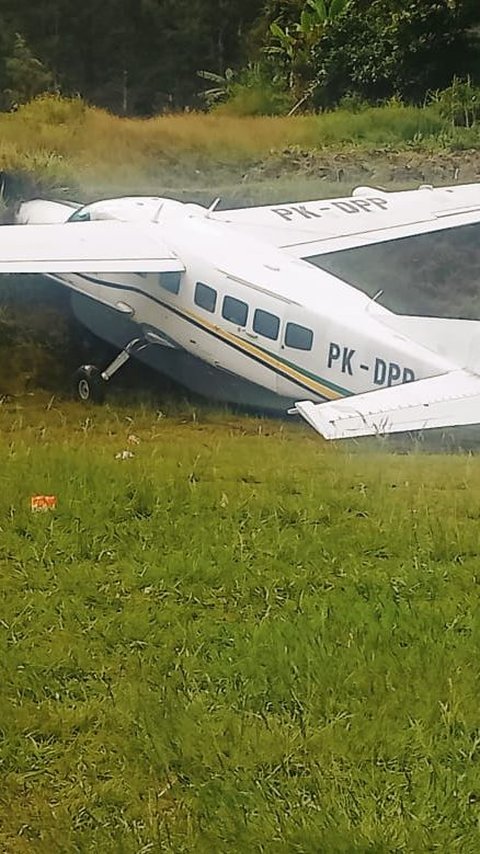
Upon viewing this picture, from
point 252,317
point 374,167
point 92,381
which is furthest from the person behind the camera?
point 374,167

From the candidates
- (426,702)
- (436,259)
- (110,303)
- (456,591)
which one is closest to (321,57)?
(436,259)

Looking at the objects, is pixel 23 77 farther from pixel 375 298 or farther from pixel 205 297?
pixel 375 298

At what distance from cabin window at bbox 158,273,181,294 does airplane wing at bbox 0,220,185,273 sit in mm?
49

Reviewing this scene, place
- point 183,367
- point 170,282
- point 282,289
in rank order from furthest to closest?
point 170,282
point 183,367
point 282,289

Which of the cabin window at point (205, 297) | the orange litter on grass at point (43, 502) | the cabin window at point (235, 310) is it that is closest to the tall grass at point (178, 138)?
the cabin window at point (205, 297)

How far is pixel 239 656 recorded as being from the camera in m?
3.19

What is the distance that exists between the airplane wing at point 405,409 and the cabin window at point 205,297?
90.8 inches

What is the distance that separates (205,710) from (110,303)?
5940 millimetres

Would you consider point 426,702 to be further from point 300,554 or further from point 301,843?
point 300,554

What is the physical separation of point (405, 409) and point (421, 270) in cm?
322

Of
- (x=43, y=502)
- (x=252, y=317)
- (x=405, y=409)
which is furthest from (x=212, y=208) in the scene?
(x=43, y=502)

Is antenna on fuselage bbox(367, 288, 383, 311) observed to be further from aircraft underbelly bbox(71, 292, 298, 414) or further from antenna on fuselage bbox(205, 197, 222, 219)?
antenna on fuselage bbox(205, 197, 222, 219)

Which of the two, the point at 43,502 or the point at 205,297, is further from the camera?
the point at 205,297

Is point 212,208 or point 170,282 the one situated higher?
point 212,208
